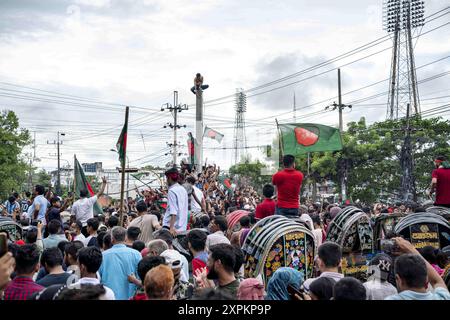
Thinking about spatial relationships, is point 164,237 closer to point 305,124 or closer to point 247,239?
point 247,239

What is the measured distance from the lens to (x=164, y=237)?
287 inches

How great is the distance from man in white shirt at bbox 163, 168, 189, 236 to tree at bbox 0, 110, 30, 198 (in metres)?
→ 32.8

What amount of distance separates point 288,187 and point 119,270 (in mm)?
Answer: 3347

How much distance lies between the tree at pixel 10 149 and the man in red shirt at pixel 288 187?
34.1 metres

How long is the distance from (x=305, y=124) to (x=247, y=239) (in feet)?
20.3

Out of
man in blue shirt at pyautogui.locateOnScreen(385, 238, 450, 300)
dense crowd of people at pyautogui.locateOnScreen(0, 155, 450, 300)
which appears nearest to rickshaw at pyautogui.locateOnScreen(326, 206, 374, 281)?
dense crowd of people at pyautogui.locateOnScreen(0, 155, 450, 300)

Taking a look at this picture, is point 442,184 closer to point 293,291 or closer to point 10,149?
point 293,291

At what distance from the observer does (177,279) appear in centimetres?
553

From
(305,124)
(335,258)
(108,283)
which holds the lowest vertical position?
(108,283)

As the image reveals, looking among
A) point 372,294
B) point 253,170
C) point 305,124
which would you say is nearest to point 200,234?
point 372,294

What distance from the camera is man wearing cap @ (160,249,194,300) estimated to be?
5434 millimetres

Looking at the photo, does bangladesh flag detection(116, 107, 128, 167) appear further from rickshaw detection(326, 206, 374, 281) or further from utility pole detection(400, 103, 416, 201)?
utility pole detection(400, 103, 416, 201)

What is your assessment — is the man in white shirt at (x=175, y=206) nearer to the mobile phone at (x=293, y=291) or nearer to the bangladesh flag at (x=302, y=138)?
the mobile phone at (x=293, y=291)

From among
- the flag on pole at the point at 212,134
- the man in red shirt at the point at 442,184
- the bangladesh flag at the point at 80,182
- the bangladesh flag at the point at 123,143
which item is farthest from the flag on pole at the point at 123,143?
the flag on pole at the point at 212,134
